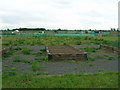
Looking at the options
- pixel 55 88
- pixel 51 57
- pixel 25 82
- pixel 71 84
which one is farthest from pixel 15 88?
pixel 51 57

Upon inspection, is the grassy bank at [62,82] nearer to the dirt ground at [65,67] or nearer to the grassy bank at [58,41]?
the dirt ground at [65,67]

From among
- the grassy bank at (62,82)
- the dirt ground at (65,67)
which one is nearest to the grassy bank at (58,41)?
the dirt ground at (65,67)

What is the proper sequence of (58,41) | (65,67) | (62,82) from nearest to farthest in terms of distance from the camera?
(62,82) < (65,67) < (58,41)

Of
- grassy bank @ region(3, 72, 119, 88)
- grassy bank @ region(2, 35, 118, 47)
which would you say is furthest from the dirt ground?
grassy bank @ region(2, 35, 118, 47)

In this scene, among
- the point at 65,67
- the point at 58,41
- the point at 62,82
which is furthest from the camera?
the point at 58,41

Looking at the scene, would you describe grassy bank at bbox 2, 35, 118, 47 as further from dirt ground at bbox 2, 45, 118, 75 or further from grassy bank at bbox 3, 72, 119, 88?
grassy bank at bbox 3, 72, 119, 88

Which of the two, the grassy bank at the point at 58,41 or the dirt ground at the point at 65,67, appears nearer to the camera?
the dirt ground at the point at 65,67

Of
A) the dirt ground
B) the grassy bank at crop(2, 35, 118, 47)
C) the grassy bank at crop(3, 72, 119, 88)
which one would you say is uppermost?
the grassy bank at crop(2, 35, 118, 47)

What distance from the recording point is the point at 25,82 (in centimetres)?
533

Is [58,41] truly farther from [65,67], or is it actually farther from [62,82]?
[62,82]

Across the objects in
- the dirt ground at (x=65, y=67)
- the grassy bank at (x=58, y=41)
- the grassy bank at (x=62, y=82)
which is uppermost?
the grassy bank at (x=58, y=41)

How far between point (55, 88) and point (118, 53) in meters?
7.96

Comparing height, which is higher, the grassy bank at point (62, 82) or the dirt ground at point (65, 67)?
the grassy bank at point (62, 82)

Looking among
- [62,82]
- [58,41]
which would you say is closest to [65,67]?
[62,82]
